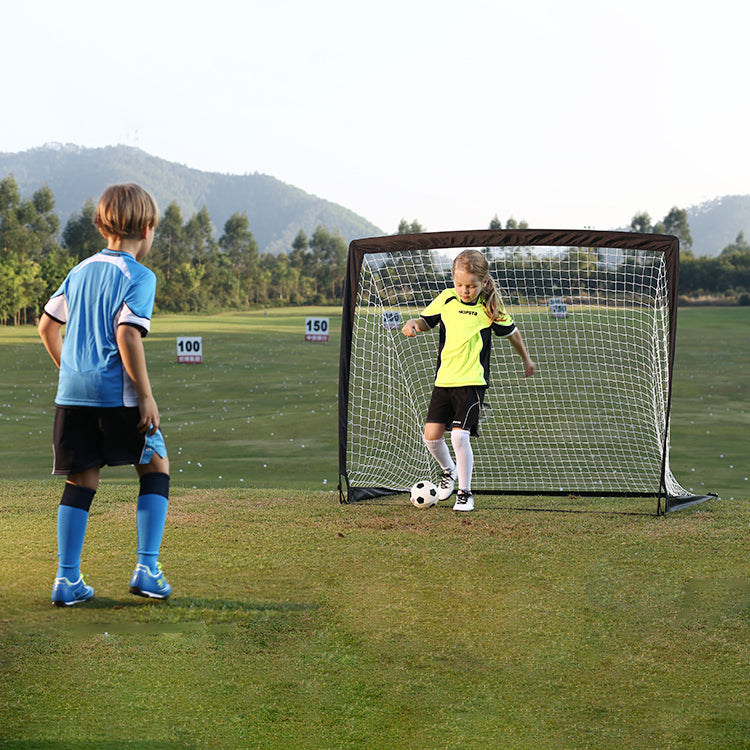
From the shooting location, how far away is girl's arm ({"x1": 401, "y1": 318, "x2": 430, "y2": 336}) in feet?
20.7

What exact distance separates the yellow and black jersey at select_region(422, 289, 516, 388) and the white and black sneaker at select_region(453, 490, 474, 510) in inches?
31.6

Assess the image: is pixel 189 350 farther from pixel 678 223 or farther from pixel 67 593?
pixel 678 223

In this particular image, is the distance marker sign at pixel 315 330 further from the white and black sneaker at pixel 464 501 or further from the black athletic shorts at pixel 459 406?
the white and black sneaker at pixel 464 501

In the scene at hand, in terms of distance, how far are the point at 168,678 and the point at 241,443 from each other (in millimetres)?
8188

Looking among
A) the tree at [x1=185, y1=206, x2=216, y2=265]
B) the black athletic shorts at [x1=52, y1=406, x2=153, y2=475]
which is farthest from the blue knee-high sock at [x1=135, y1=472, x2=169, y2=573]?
the tree at [x1=185, y1=206, x2=216, y2=265]

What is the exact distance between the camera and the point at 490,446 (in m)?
11.2

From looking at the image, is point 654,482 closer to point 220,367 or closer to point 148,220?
point 148,220

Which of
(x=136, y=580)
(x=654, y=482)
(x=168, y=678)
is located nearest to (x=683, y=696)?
(x=168, y=678)

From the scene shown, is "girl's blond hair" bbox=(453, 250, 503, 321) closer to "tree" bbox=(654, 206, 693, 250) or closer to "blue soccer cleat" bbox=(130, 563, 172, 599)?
"blue soccer cleat" bbox=(130, 563, 172, 599)

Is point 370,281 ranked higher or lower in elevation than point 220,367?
higher

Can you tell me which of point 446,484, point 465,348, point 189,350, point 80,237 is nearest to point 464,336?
point 465,348

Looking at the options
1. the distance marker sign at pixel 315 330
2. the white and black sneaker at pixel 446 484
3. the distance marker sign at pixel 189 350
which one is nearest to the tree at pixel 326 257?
the distance marker sign at pixel 315 330

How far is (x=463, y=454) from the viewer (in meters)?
6.46

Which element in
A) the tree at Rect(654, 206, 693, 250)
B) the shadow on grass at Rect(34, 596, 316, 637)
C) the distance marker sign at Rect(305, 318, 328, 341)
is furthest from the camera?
the tree at Rect(654, 206, 693, 250)
